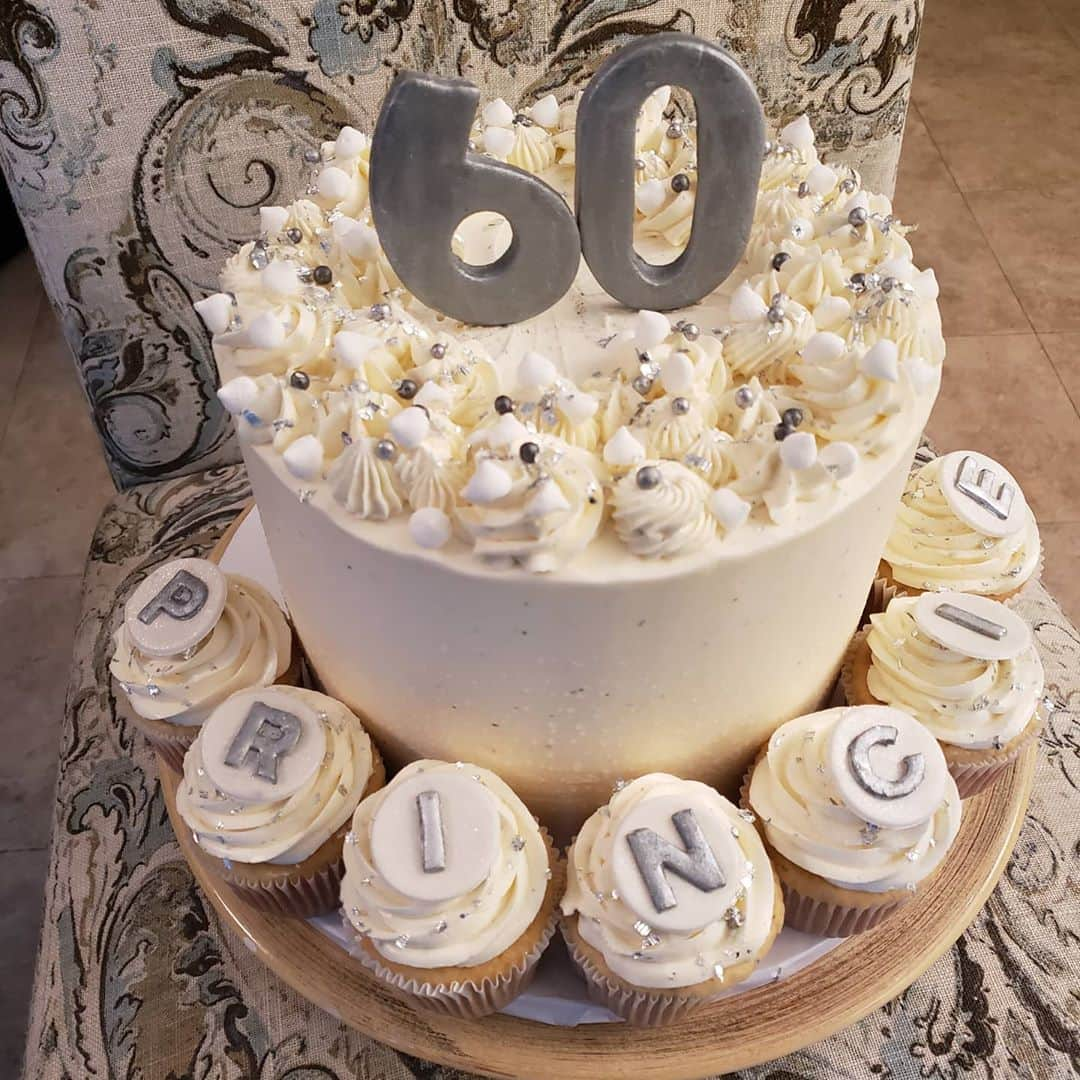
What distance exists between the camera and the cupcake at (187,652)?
1.23 meters

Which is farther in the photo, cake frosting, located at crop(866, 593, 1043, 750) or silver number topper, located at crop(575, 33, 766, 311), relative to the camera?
cake frosting, located at crop(866, 593, 1043, 750)

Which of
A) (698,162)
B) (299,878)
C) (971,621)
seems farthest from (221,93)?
(971,621)

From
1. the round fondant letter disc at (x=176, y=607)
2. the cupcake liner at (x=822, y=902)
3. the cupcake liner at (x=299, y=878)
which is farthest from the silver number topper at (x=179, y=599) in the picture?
the cupcake liner at (x=822, y=902)

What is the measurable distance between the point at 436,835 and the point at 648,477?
1.32 feet

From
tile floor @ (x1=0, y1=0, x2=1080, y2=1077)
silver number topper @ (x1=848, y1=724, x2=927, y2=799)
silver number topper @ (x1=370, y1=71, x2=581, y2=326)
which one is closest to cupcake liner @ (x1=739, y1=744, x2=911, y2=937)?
silver number topper @ (x1=848, y1=724, x2=927, y2=799)

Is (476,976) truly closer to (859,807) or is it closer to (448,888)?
(448,888)

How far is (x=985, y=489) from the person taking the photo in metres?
1.36

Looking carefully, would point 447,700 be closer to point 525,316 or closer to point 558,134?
point 525,316

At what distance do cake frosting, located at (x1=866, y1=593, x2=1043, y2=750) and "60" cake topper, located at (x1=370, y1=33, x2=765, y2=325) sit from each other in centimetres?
46

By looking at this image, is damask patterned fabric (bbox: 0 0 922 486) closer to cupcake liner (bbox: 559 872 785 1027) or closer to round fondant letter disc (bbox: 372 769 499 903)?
round fondant letter disc (bbox: 372 769 499 903)

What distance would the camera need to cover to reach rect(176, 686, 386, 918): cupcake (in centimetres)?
110

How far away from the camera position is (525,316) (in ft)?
3.70

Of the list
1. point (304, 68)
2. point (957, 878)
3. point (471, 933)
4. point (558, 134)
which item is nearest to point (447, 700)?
point (471, 933)

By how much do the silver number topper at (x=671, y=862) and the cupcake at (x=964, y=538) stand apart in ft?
1.64
